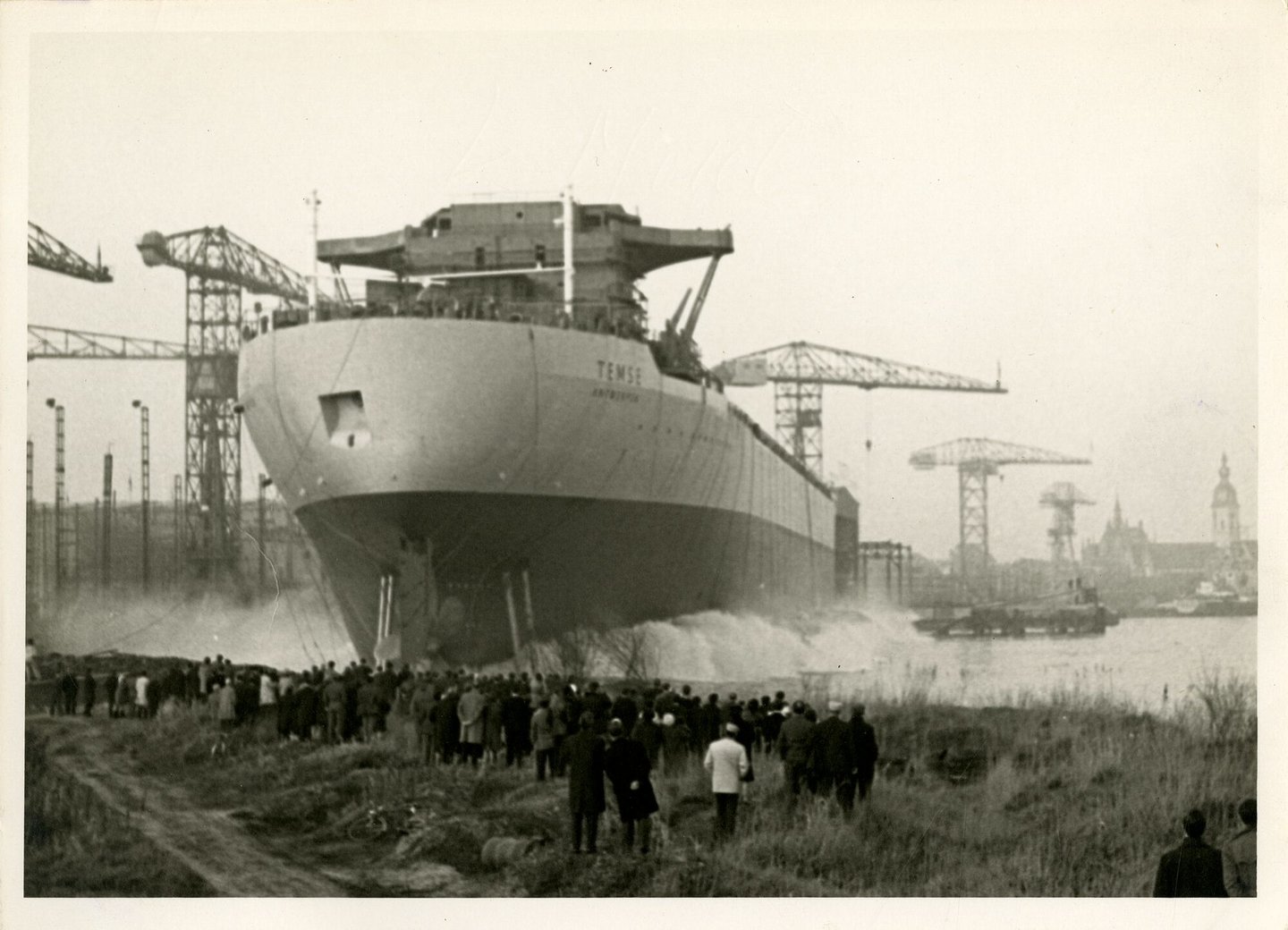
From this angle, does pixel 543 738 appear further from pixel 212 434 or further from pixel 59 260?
pixel 212 434

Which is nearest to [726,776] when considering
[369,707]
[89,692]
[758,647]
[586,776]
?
[586,776]

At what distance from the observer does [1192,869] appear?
13461 millimetres

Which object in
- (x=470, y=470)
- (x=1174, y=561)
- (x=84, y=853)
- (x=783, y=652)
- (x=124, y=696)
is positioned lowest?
(x=84, y=853)

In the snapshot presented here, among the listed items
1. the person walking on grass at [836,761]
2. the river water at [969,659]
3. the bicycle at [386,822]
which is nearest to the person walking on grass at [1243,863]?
the river water at [969,659]

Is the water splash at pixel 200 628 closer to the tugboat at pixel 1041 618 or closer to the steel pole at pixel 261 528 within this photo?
the steel pole at pixel 261 528

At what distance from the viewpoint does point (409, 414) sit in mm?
29625

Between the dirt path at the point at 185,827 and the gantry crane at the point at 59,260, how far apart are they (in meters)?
6.67

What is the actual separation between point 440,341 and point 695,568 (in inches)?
411

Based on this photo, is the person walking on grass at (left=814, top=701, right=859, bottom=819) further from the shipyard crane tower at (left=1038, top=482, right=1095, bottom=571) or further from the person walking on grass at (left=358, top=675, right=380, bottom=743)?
the shipyard crane tower at (left=1038, top=482, right=1095, bottom=571)

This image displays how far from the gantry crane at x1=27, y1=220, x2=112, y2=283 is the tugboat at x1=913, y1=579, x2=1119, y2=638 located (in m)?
34.7

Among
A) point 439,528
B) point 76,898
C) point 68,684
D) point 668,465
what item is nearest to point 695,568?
point 668,465

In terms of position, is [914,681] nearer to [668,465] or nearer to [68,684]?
[668,465]

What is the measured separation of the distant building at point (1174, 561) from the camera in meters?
23.7

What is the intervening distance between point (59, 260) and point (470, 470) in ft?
26.8
